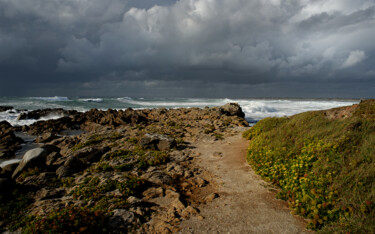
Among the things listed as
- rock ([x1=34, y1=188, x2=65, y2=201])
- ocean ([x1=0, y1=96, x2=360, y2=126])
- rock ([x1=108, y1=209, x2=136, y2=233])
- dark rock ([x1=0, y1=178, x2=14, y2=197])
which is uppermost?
ocean ([x1=0, y1=96, x2=360, y2=126])

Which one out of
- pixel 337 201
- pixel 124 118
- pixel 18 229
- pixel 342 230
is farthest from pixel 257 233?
pixel 124 118

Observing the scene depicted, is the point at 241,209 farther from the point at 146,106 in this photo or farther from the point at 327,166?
the point at 146,106

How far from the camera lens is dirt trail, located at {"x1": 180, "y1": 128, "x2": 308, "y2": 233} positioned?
5.11 metres

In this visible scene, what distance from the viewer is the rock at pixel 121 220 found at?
16.3 feet

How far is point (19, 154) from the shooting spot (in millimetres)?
14055

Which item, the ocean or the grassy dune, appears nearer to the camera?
the grassy dune

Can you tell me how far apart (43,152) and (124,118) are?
14253mm

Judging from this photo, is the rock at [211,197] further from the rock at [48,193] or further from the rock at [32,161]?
the rock at [32,161]

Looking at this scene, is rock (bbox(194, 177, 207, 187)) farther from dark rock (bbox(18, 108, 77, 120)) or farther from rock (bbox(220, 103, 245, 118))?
dark rock (bbox(18, 108, 77, 120))

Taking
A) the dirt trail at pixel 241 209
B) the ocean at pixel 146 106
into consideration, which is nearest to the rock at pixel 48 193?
the dirt trail at pixel 241 209

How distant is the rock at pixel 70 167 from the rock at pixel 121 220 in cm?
437

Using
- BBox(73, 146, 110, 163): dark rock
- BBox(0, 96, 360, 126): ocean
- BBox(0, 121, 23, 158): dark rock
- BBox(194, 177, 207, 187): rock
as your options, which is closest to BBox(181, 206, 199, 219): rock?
BBox(194, 177, 207, 187): rock

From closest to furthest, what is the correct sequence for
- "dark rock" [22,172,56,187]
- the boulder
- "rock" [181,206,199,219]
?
"rock" [181,206,199,219]
"dark rock" [22,172,56,187]
the boulder

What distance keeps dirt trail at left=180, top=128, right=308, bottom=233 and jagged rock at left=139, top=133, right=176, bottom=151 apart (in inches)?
123
